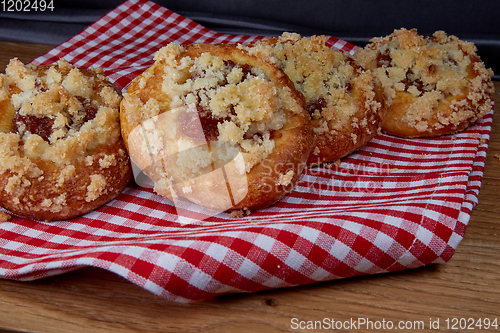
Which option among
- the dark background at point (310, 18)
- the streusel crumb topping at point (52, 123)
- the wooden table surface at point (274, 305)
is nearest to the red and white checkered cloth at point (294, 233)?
the wooden table surface at point (274, 305)

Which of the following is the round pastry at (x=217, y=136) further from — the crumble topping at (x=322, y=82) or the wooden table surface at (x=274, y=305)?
the wooden table surface at (x=274, y=305)

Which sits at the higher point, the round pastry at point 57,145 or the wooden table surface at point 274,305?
the round pastry at point 57,145

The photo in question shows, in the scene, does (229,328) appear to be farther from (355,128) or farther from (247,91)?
(355,128)

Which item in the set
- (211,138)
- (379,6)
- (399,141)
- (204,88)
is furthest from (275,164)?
(379,6)

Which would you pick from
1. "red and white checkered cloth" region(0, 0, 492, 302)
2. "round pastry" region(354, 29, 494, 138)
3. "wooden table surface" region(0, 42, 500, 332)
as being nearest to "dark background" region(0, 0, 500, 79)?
"round pastry" region(354, 29, 494, 138)

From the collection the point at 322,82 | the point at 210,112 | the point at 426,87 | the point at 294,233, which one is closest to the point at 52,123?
the point at 210,112

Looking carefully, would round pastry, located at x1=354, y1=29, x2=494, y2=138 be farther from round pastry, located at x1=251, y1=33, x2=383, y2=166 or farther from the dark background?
the dark background

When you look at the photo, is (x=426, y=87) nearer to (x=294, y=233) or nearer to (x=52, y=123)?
(x=294, y=233)
